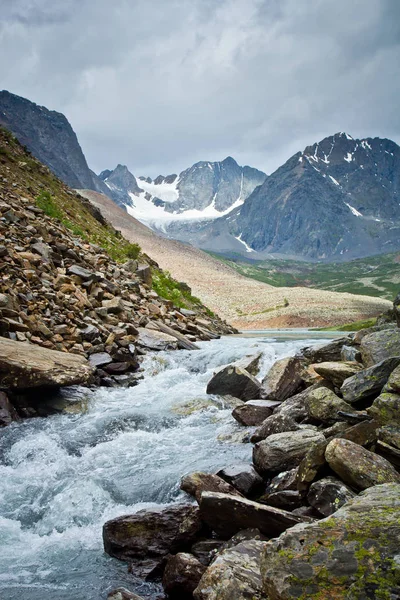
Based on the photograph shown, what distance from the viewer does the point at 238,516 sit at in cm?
600

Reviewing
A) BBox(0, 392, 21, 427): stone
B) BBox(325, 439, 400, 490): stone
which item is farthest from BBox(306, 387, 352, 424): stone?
BBox(0, 392, 21, 427): stone

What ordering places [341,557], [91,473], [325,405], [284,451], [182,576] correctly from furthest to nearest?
[325,405], [91,473], [284,451], [182,576], [341,557]

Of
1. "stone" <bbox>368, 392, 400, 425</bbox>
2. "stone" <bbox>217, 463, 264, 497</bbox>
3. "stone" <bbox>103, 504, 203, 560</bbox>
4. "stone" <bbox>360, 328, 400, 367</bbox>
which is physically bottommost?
"stone" <bbox>103, 504, 203, 560</bbox>

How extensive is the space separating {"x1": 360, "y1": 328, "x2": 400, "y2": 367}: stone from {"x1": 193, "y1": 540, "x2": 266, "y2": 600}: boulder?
225 inches

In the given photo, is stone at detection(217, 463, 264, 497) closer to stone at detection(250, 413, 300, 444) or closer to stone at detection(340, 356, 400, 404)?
stone at detection(250, 413, 300, 444)

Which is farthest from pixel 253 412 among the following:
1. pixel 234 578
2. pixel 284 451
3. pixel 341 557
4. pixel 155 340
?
pixel 155 340

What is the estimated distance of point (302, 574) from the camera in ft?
12.0

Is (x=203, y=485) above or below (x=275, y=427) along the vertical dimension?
below

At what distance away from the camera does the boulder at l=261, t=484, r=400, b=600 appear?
11.1ft

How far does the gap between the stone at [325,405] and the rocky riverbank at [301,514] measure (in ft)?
0.08

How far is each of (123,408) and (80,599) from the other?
7.14m

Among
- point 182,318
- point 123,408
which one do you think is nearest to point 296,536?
point 123,408

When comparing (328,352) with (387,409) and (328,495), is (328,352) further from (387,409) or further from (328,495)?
(328,495)

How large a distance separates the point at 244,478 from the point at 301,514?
61.9 inches
